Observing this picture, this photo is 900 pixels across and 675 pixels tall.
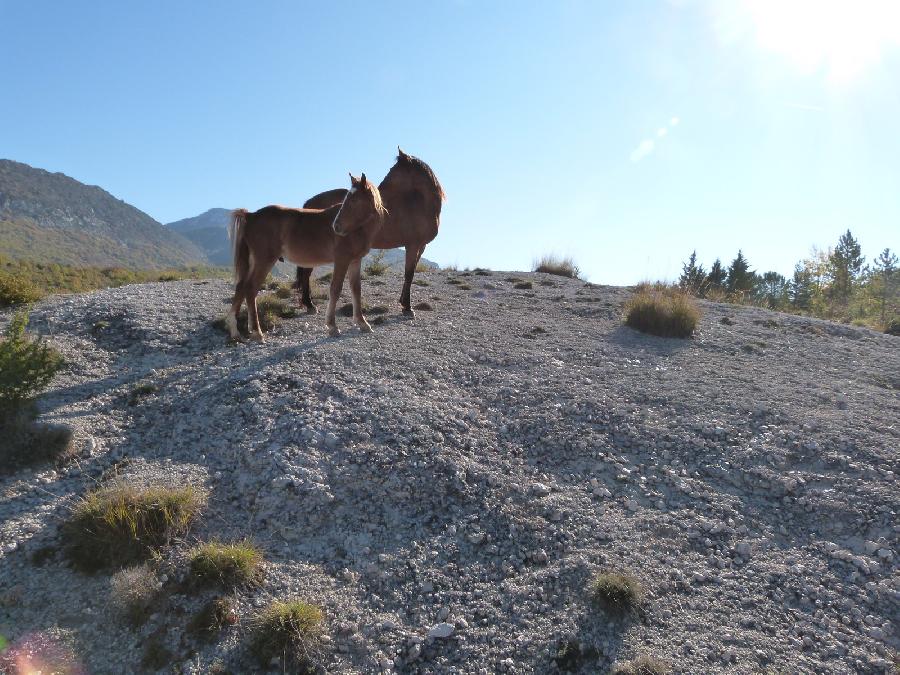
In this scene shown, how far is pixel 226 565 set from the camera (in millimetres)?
3932

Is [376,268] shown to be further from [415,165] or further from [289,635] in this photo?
[289,635]

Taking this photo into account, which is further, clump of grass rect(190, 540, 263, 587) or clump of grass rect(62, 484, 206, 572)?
clump of grass rect(62, 484, 206, 572)

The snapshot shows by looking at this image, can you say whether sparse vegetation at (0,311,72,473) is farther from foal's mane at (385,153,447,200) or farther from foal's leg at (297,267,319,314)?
foal's mane at (385,153,447,200)

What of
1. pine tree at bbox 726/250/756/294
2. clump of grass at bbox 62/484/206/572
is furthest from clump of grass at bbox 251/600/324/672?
pine tree at bbox 726/250/756/294

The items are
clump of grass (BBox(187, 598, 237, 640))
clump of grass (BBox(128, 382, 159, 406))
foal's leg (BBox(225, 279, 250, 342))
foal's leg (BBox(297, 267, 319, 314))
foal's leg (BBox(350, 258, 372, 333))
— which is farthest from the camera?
foal's leg (BBox(297, 267, 319, 314))

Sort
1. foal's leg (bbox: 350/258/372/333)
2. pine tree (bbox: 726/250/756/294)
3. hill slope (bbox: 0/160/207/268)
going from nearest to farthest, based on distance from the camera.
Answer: foal's leg (bbox: 350/258/372/333) → pine tree (bbox: 726/250/756/294) → hill slope (bbox: 0/160/207/268)

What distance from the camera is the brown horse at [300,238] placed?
7488mm

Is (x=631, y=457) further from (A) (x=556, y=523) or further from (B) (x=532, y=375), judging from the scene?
(B) (x=532, y=375)

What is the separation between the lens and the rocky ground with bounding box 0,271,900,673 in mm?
3699

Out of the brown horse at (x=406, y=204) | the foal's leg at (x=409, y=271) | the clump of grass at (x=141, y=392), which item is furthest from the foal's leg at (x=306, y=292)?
the clump of grass at (x=141, y=392)

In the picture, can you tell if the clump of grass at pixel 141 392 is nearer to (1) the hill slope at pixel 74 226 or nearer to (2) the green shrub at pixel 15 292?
(2) the green shrub at pixel 15 292

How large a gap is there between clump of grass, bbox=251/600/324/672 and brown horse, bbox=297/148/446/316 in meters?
6.61

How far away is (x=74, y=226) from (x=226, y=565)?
141 meters

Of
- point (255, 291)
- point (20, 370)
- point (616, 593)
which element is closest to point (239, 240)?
point (255, 291)
